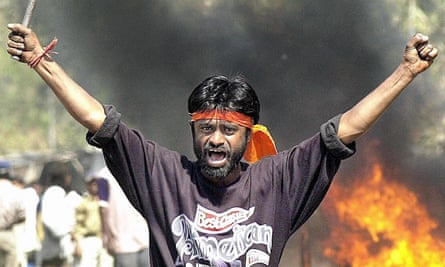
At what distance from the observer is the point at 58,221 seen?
35.6 feet

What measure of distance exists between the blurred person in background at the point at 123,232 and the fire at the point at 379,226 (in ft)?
8.72

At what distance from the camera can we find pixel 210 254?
3.68 meters

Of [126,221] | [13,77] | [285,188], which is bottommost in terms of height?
[285,188]

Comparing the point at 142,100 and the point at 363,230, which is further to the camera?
the point at 142,100

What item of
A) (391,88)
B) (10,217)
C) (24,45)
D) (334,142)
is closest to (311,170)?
(334,142)

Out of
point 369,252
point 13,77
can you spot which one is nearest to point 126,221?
point 369,252

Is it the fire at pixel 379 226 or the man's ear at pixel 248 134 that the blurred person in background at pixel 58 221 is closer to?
the fire at pixel 379 226

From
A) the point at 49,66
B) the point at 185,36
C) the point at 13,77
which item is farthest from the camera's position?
the point at 13,77

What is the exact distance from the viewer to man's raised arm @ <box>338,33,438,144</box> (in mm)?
3676

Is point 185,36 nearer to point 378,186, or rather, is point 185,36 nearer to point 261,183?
point 378,186

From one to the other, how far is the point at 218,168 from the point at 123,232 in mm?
6928

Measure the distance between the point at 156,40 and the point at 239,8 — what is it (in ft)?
4.04

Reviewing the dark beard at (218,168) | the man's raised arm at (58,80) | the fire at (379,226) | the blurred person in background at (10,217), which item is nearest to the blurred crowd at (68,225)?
the blurred person in background at (10,217)

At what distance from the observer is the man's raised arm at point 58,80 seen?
11.9 ft
